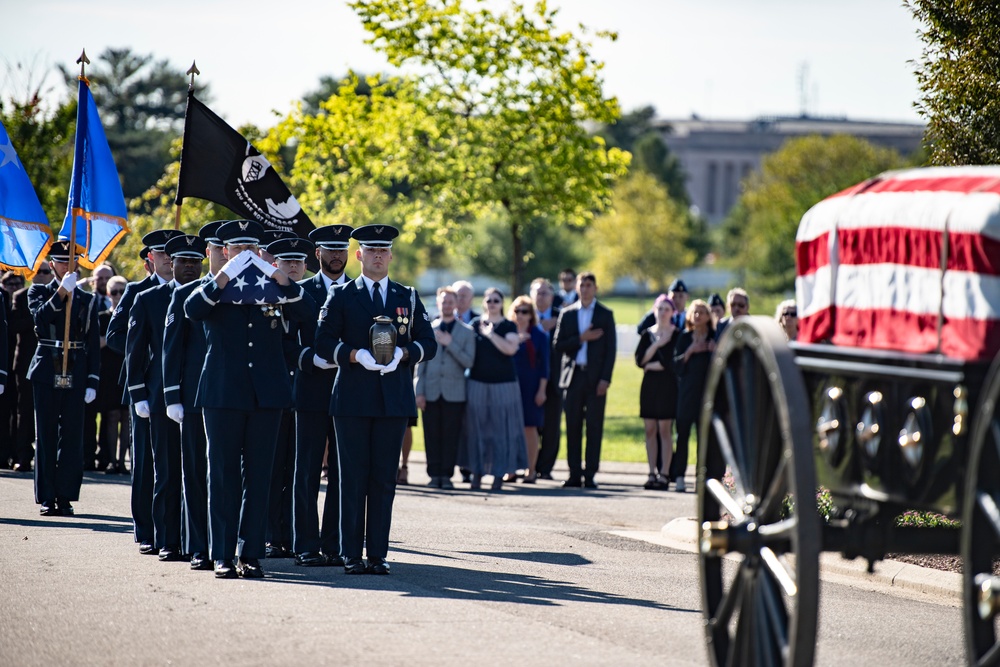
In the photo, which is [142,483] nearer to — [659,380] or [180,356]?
[180,356]

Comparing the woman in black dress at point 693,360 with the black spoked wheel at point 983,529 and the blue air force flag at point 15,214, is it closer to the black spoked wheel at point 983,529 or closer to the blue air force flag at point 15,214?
the blue air force flag at point 15,214

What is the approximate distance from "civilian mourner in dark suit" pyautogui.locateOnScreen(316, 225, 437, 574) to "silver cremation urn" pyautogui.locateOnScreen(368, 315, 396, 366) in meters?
0.04

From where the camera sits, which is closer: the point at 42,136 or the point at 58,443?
the point at 58,443

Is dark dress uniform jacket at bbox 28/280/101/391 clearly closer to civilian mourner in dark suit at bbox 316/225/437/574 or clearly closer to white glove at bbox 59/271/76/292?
white glove at bbox 59/271/76/292

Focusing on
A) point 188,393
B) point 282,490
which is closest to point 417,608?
Answer: point 188,393

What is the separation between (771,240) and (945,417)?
62836 mm

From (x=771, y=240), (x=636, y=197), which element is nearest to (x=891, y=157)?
(x=636, y=197)

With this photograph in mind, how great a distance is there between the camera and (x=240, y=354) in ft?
29.1

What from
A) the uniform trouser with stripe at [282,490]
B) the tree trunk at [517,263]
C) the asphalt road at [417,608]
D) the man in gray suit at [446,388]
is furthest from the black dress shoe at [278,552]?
the tree trunk at [517,263]

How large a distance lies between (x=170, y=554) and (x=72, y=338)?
144 inches

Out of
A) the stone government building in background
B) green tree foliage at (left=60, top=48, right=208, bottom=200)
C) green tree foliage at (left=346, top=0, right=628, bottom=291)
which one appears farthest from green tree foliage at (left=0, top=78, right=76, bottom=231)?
the stone government building in background

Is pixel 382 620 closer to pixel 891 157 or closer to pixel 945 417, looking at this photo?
pixel 945 417

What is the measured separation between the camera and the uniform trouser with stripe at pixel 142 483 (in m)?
10.1

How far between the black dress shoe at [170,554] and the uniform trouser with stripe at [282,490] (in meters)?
0.71
